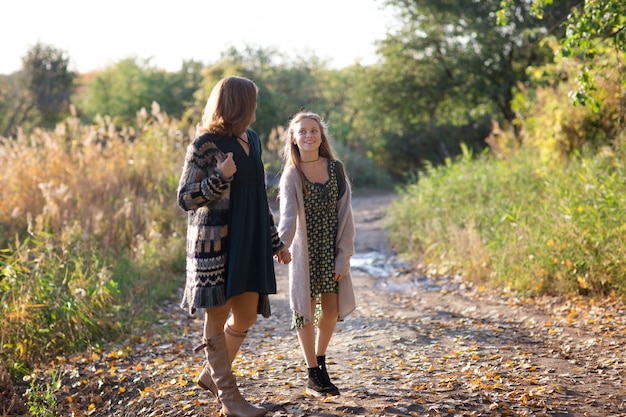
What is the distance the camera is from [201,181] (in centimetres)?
337

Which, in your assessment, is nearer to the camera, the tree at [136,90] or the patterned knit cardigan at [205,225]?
the patterned knit cardigan at [205,225]

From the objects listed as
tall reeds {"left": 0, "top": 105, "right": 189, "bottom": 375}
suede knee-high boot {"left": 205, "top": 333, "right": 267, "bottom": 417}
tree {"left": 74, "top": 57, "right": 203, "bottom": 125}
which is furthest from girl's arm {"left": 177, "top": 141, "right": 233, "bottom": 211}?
tree {"left": 74, "top": 57, "right": 203, "bottom": 125}

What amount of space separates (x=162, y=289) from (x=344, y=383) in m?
3.57

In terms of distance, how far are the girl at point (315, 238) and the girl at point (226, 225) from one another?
0.88 ft

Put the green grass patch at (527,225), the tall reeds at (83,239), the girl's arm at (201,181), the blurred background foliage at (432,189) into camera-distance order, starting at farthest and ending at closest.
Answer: the green grass patch at (527,225) < the blurred background foliage at (432,189) < the tall reeds at (83,239) < the girl's arm at (201,181)

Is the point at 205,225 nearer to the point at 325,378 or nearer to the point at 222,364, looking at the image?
the point at 222,364

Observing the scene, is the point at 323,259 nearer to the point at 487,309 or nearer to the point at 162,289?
the point at 487,309

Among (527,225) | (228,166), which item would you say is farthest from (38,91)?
(228,166)

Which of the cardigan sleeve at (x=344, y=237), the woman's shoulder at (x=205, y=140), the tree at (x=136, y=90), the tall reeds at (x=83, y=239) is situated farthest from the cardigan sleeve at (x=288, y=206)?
the tree at (x=136, y=90)

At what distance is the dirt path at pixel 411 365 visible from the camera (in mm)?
3893

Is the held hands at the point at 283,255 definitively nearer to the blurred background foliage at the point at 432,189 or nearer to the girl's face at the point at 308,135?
the girl's face at the point at 308,135

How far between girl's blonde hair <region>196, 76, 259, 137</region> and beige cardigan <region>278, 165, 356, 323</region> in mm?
529

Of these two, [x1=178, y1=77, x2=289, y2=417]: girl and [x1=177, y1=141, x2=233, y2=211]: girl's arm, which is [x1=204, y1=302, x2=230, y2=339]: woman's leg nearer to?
[x1=178, y1=77, x2=289, y2=417]: girl

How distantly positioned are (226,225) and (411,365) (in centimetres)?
195
